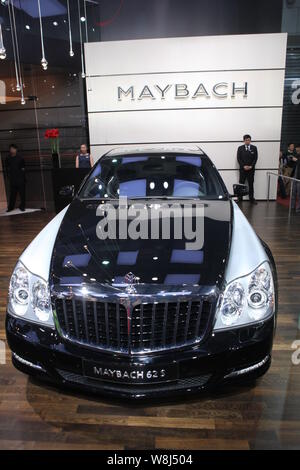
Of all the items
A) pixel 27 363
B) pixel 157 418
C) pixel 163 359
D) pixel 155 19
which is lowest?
pixel 157 418

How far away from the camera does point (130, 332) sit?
1706 mm

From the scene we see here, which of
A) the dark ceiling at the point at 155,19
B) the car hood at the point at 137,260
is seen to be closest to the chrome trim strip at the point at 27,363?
the car hood at the point at 137,260

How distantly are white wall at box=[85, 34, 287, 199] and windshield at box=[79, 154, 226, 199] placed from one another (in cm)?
521

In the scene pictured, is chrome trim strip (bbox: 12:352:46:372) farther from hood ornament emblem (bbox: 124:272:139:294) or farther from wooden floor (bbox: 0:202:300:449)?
hood ornament emblem (bbox: 124:272:139:294)

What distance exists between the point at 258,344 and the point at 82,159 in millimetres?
6576

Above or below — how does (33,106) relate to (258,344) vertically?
above

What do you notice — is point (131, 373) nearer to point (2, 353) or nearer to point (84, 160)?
point (2, 353)

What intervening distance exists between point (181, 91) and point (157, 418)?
7.24 metres

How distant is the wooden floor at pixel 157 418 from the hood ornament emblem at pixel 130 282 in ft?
2.44

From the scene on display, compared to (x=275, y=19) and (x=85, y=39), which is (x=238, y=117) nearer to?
(x=275, y=19)

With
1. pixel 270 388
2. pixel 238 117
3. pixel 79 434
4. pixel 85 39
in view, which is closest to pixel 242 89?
pixel 238 117

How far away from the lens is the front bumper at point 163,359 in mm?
1686

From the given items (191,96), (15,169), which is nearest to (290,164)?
(191,96)

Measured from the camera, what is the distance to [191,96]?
7875mm
